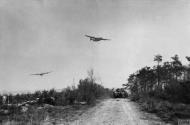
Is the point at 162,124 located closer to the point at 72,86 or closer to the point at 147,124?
the point at 147,124

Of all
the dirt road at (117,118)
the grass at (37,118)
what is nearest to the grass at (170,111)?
the dirt road at (117,118)

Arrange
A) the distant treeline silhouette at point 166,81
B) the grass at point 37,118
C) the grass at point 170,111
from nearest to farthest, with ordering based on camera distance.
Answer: the grass at point 37,118 < the grass at point 170,111 < the distant treeline silhouette at point 166,81

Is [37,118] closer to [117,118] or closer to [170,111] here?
[117,118]

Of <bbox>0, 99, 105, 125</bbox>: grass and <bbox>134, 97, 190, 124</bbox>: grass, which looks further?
<bbox>134, 97, 190, 124</bbox>: grass

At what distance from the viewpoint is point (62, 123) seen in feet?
45.1

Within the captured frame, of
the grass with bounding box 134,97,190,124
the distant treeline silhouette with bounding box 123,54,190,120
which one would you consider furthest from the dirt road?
the distant treeline silhouette with bounding box 123,54,190,120

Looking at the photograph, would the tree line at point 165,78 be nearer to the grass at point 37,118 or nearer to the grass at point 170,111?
the grass at point 170,111

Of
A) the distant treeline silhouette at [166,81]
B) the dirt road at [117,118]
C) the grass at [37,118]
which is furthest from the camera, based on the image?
the distant treeline silhouette at [166,81]

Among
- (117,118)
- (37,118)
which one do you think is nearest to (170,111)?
(117,118)

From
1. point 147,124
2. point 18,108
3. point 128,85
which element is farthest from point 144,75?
point 147,124

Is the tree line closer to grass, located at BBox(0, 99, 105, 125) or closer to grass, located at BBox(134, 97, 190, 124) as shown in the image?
grass, located at BBox(134, 97, 190, 124)

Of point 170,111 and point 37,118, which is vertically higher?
point 37,118

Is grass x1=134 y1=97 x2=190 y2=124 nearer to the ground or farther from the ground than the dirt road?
nearer to the ground

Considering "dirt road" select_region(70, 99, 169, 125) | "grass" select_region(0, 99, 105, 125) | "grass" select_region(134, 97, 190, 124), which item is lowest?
"grass" select_region(134, 97, 190, 124)
